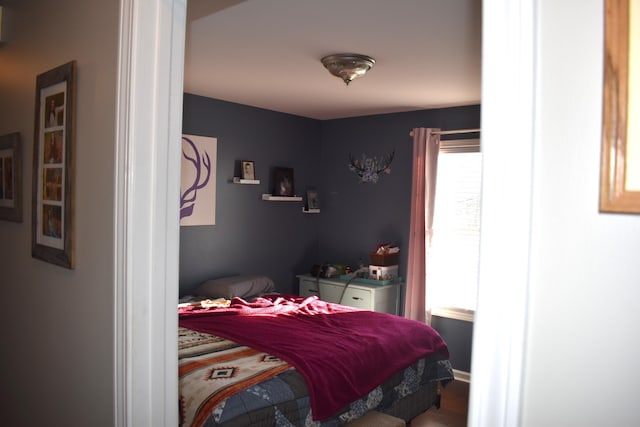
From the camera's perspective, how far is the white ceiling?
2340mm

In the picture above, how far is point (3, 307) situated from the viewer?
2.06 metres

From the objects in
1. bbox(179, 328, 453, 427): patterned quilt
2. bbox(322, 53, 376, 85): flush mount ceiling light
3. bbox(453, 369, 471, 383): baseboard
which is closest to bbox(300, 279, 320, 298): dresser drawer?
bbox(453, 369, 471, 383): baseboard

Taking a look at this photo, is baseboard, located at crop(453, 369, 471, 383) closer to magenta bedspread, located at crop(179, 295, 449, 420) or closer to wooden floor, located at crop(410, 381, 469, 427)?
wooden floor, located at crop(410, 381, 469, 427)

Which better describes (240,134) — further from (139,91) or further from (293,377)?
(139,91)

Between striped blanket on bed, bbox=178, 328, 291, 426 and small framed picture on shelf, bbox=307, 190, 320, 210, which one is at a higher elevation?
small framed picture on shelf, bbox=307, 190, 320, 210

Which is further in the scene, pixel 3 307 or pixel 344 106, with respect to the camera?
pixel 344 106

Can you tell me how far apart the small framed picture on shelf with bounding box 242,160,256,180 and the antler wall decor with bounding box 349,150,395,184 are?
1152 mm

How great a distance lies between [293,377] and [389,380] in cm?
82

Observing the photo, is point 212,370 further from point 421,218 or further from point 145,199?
point 421,218

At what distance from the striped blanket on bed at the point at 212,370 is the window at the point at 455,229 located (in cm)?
231

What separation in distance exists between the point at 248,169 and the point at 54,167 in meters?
3.38

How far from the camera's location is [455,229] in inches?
189

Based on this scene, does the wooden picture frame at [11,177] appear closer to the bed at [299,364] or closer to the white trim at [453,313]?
the bed at [299,364]

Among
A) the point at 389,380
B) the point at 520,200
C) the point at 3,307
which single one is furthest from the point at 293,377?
the point at 520,200
